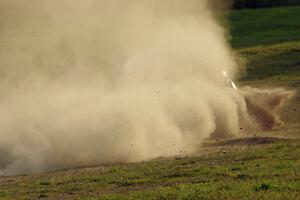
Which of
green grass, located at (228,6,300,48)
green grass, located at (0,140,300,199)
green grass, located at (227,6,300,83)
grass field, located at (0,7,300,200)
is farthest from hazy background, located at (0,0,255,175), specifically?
green grass, located at (228,6,300,48)

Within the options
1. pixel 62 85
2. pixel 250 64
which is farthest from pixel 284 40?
pixel 62 85

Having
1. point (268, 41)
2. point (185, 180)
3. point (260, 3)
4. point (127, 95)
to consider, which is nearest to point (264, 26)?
point (268, 41)

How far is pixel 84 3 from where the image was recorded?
86.2 feet

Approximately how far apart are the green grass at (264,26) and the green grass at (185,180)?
36530 millimetres

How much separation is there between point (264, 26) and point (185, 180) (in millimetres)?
48998

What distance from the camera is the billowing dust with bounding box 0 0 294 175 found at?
20.6m

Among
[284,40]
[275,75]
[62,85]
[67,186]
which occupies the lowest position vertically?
[67,186]

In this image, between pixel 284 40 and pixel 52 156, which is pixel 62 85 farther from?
pixel 284 40

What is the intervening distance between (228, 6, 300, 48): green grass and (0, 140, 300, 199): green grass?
120ft

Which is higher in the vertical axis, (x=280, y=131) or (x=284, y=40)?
(x=284, y=40)

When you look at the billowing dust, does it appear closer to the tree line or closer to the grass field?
the grass field

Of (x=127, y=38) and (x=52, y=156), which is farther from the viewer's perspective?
(x=127, y=38)

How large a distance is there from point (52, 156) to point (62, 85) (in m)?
7.18

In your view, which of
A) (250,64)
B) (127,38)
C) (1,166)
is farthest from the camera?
(250,64)
